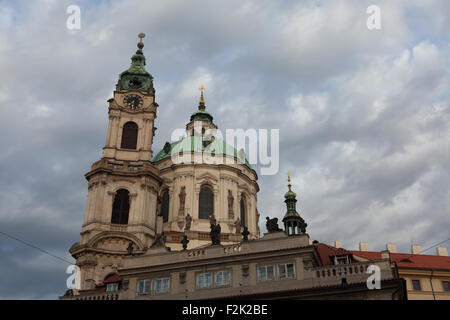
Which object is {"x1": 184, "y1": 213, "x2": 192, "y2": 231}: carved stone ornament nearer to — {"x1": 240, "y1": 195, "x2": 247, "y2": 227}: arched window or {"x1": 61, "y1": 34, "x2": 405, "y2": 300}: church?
{"x1": 61, "y1": 34, "x2": 405, "y2": 300}: church

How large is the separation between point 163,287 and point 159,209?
27.7 metres

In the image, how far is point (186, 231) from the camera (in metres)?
51.7

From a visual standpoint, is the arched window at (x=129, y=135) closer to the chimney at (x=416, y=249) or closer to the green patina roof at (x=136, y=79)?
the green patina roof at (x=136, y=79)

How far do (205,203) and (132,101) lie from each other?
14.8 m

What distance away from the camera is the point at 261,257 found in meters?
27.5

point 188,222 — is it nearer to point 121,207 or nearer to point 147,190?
point 147,190

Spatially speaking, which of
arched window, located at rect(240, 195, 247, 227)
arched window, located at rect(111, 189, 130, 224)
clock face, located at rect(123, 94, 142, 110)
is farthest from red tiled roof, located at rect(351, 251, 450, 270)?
clock face, located at rect(123, 94, 142, 110)

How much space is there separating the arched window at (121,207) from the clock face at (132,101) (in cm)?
1111

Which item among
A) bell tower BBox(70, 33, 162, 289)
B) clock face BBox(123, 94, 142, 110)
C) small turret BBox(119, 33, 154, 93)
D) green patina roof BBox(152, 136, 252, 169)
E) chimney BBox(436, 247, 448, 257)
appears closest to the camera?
bell tower BBox(70, 33, 162, 289)

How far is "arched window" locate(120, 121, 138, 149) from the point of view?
5331 cm

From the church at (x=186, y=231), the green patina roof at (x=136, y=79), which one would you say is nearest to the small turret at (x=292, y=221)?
the church at (x=186, y=231)

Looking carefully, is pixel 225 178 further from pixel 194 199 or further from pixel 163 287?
pixel 163 287

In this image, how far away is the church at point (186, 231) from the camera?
26.5 metres
